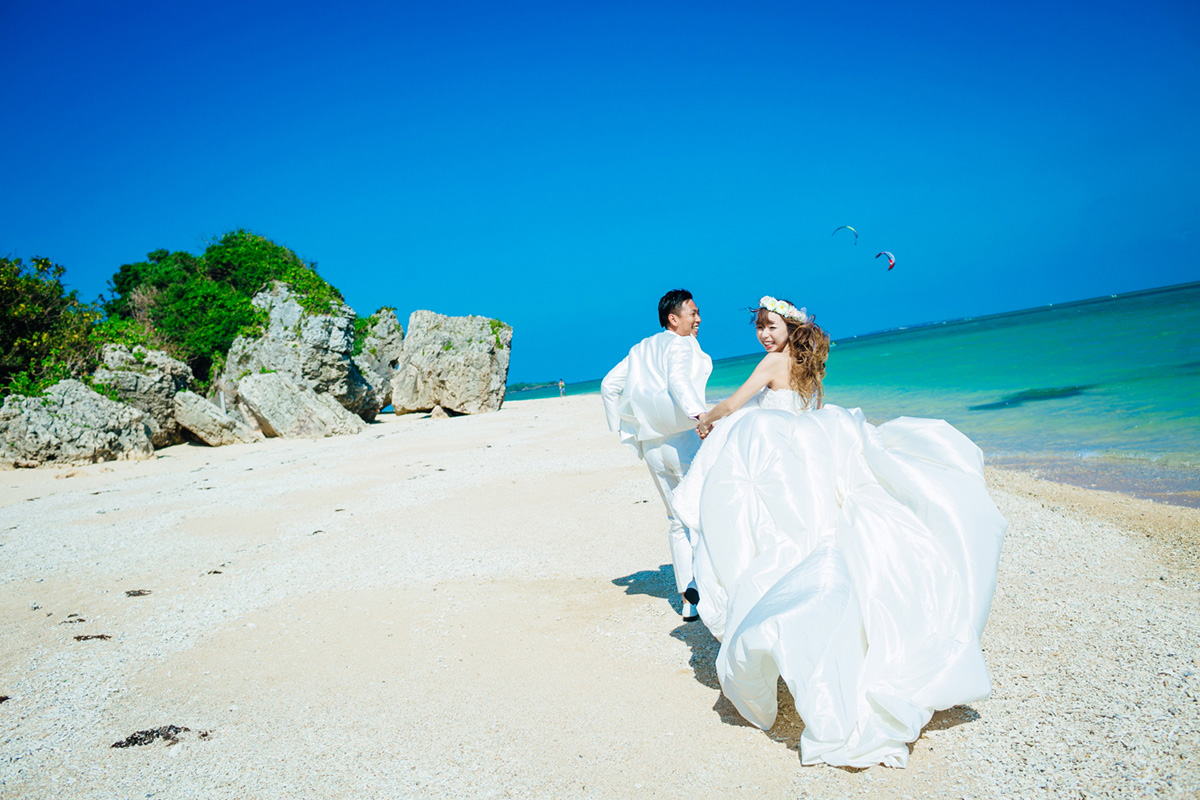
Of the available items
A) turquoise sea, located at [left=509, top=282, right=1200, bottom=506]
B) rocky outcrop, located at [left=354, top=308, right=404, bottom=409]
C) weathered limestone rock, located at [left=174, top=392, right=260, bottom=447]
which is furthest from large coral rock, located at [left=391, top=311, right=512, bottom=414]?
turquoise sea, located at [left=509, top=282, right=1200, bottom=506]

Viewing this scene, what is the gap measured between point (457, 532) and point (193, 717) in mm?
4141

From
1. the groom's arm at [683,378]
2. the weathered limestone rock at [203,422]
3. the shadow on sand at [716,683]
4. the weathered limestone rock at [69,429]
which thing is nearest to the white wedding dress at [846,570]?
the shadow on sand at [716,683]

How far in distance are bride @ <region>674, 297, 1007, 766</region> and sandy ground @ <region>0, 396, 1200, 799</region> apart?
268 mm

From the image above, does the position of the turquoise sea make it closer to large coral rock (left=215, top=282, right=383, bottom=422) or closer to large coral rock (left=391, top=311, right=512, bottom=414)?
large coral rock (left=391, top=311, right=512, bottom=414)

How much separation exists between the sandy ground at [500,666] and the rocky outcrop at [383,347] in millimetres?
20190

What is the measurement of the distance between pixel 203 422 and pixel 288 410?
2016 mm

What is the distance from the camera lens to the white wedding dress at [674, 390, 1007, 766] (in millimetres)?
3088

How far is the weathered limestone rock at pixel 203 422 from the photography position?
18.2 m

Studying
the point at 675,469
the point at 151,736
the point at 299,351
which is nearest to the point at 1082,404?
the point at 675,469

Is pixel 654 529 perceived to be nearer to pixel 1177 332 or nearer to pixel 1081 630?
pixel 1081 630

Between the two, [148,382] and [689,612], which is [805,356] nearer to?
[689,612]

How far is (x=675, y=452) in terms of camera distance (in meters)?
5.34

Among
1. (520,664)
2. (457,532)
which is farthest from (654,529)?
(520,664)

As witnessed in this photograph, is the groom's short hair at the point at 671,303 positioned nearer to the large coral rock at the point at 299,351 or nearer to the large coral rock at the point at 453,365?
the large coral rock at the point at 299,351
